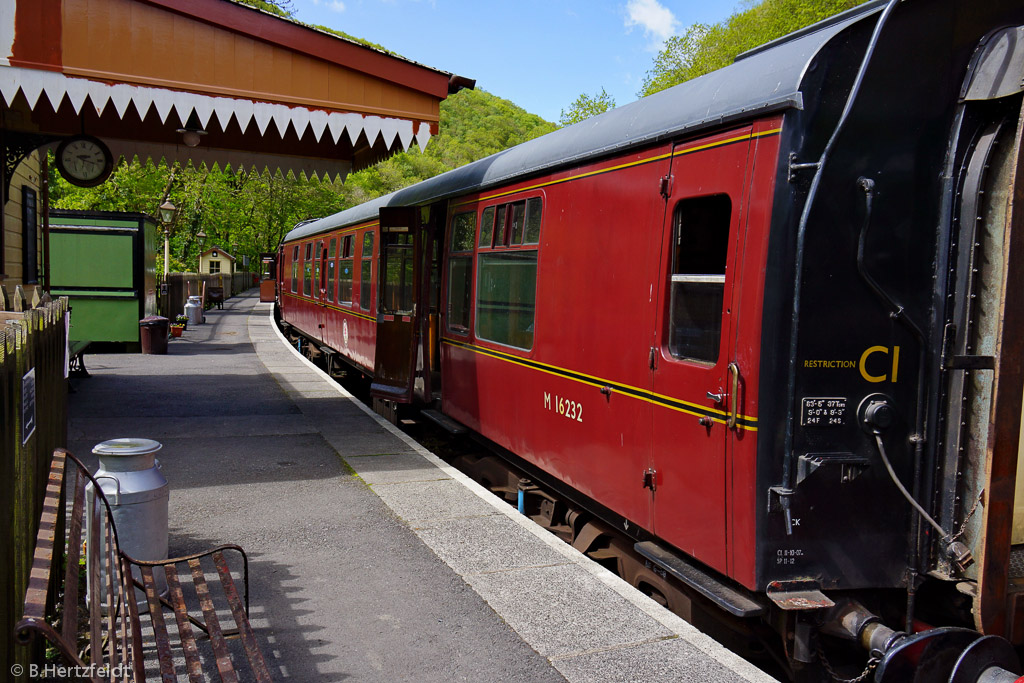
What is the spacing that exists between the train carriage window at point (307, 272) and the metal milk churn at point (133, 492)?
14.4 m

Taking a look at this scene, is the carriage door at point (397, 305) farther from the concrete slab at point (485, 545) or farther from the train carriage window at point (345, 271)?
the train carriage window at point (345, 271)

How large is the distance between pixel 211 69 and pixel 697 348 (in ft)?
16.5

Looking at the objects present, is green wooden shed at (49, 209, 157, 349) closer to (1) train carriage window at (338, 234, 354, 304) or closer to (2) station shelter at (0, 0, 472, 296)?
(1) train carriage window at (338, 234, 354, 304)

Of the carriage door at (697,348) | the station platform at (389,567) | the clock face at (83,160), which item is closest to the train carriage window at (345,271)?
the station platform at (389,567)

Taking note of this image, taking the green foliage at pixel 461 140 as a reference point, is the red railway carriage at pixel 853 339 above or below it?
below

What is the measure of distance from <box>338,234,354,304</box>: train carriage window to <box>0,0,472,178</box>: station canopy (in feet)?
20.0

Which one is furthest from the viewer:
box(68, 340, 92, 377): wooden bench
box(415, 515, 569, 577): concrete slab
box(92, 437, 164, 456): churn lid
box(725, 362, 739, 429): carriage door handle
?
box(68, 340, 92, 377): wooden bench

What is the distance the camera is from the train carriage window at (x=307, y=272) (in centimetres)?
1869

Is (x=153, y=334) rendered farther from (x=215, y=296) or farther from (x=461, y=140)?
(x=461, y=140)

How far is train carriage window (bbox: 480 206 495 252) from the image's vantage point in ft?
23.7

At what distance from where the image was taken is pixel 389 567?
16.9 ft

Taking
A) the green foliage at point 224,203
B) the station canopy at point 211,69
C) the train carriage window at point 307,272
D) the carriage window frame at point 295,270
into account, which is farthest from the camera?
the green foliage at point 224,203

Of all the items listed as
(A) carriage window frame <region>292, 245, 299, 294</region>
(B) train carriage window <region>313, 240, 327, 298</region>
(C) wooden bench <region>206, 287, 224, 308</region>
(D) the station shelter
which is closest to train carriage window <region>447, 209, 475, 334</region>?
(D) the station shelter

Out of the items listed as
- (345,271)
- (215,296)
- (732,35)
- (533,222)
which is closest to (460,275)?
(533,222)
